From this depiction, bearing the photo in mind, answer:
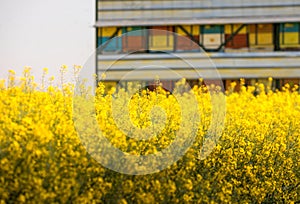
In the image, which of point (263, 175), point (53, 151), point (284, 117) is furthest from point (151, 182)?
point (284, 117)

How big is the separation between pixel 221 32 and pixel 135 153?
1159 cm

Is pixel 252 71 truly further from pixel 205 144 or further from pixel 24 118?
pixel 24 118

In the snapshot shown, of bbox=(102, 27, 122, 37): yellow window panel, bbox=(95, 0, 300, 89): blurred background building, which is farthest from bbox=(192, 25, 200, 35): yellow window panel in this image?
bbox=(102, 27, 122, 37): yellow window panel

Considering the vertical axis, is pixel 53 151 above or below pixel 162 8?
below

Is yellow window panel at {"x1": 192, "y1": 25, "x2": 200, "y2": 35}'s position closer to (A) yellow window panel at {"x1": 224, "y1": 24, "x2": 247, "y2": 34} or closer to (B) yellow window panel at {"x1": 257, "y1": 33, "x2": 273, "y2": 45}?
(A) yellow window panel at {"x1": 224, "y1": 24, "x2": 247, "y2": 34}

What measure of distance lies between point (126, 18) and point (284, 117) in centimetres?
920

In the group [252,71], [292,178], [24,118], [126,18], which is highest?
[126,18]

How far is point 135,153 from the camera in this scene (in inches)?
214

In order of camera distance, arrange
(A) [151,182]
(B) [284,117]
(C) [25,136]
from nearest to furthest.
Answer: (C) [25,136] → (A) [151,182] → (B) [284,117]

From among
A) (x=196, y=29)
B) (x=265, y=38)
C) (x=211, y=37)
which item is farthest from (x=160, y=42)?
(x=265, y=38)

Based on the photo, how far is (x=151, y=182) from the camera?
5.52 meters

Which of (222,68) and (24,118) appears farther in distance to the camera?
(222,68)

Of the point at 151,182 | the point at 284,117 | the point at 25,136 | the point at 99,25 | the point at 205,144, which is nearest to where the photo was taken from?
the point at 25,136

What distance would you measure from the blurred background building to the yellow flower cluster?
850 centimetres
